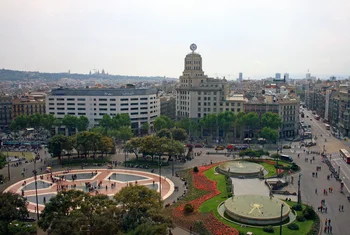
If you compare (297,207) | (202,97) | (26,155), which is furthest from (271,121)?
(26,155)

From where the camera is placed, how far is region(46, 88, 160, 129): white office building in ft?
427

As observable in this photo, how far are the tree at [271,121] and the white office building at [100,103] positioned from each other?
154 feet

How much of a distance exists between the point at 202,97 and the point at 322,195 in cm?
7095

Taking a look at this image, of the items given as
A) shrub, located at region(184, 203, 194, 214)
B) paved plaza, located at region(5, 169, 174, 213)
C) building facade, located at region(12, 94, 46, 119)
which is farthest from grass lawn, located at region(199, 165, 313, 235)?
building facade, located at region(12, 94, 46, 119)

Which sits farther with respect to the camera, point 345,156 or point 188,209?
point 345,156

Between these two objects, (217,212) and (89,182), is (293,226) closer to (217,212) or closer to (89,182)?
(217,212)

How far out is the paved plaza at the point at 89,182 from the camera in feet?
203

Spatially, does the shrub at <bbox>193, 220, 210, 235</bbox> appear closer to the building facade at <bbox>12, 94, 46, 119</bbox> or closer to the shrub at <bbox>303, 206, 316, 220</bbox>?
the shrub at <bbox>303, 206, 316, 220</bbox>

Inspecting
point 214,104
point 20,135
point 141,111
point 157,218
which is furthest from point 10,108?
point 157,218

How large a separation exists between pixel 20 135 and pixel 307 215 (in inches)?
4422

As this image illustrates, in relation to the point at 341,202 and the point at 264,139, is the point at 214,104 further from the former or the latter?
the point at 341,202

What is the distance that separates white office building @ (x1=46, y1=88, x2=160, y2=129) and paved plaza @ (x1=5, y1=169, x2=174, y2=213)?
5548 cm

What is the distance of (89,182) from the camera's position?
68062 mm

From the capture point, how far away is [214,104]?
124688 mm
